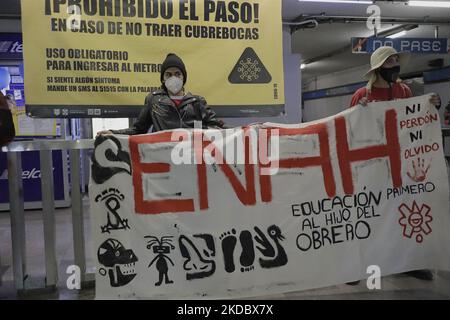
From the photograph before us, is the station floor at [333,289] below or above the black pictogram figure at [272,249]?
below

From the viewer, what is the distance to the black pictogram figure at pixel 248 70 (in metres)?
3.92

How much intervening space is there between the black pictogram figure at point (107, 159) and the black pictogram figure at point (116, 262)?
39 cm

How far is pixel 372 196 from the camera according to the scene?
9.26 ft

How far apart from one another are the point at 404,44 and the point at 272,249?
6.20 meters

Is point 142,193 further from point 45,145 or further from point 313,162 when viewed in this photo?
point 313,162

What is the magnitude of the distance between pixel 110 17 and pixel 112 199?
179 cm

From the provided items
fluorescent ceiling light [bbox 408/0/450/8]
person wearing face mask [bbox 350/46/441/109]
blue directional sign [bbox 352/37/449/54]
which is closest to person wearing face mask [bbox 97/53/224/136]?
person wearing face mask [bbox 350/46/441/109]

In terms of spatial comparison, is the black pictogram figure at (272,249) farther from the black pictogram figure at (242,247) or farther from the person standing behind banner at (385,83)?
the person standing behind banner at (385,83)

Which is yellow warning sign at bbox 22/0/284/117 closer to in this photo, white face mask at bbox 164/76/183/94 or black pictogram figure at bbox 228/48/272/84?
black pictogram figure at bbox 228/48/272/84

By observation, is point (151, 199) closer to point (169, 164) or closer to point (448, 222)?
point (169, 164)

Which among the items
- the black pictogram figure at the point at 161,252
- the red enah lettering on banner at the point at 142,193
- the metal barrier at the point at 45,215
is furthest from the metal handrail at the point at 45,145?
the black pictogram figure at the point at 161,252

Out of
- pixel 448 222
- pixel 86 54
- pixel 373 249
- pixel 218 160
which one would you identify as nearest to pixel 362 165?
pixel 373 249

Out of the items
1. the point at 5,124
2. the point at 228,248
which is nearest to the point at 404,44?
the point at 228,248

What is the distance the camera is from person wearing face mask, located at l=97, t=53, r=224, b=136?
121 inches
